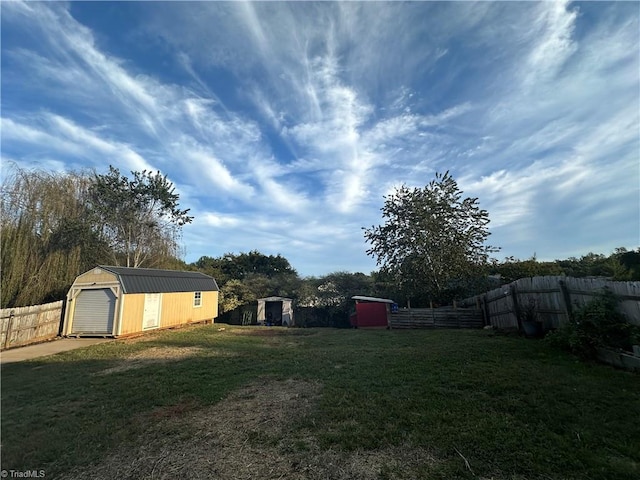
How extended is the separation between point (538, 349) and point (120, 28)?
485 inches

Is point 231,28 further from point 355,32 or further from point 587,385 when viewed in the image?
point 587,385

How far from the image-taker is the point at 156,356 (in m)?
9.30

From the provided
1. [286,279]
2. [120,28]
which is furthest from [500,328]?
[286,279]

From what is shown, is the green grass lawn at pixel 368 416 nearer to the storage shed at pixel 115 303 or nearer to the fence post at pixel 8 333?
the fence post at pixel 8 333

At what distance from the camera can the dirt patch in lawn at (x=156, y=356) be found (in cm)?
797

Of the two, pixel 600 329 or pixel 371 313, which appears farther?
pixel 371 313

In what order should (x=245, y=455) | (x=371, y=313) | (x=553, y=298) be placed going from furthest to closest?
(x=371, y=313) → (x=553, y=298) → (x=245, y=455)

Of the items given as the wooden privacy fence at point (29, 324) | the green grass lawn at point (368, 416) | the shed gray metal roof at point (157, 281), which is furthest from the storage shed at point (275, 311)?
the green grass lawn at point (368, 416)

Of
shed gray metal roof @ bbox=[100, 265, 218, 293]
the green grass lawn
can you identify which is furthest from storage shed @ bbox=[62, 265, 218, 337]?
the green grass lawn

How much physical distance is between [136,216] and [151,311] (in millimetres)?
11768

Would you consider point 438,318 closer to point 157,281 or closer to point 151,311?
point 151,311

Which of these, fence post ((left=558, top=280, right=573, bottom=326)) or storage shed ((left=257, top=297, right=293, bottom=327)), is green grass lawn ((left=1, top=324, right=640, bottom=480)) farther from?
storage shed ((left=257, top=297, right=293, bottom=327))

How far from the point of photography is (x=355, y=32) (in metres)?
8.50

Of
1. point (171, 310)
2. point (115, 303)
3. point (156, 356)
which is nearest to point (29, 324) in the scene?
point (115, 303)
